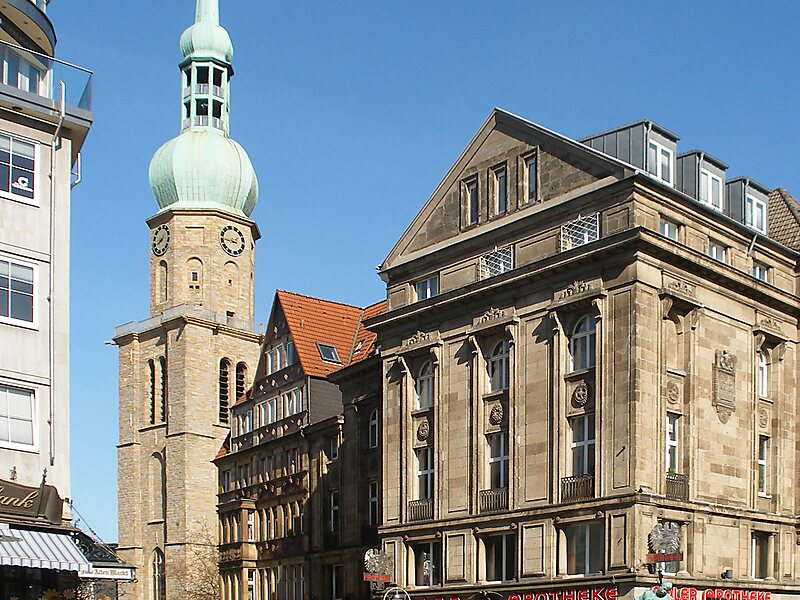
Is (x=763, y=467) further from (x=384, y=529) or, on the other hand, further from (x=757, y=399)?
(x=384, y=529)

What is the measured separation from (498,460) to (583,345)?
16.1 feet

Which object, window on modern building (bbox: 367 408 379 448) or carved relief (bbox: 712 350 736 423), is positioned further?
window on modern building (bbox: 367 408 379 448)

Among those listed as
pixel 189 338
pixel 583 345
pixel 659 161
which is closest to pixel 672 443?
pixel 583 345

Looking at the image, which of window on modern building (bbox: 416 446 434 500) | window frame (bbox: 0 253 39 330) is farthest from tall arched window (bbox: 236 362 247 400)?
window frame (bbox: 0 253 39 330)

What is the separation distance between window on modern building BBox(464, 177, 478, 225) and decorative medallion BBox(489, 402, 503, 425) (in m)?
6.46

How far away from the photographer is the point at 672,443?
3984 centimetres

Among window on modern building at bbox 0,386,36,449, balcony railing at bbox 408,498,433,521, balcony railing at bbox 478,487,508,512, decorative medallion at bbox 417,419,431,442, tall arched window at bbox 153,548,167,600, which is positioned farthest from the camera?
tall arched window at bbox 153,548,167,600

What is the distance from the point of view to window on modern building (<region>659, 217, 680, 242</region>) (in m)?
41.0

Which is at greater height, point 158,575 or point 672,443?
point 672,443

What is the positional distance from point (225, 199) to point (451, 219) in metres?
51.3

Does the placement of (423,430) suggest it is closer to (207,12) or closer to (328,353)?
(328,353)

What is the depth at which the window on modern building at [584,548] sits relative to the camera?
128 ft

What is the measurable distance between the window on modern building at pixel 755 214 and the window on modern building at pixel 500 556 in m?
13.3

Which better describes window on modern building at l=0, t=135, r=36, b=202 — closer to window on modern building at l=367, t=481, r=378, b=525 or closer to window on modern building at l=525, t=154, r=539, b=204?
window on modern building at l=525, t=154, r=539, b=204
